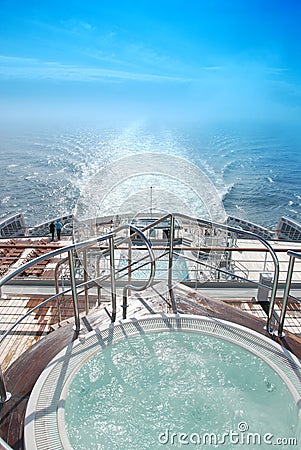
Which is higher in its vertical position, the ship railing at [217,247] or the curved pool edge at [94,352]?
the ship railing at [217,247]

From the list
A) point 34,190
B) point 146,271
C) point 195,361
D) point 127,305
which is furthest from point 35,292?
point 34,190

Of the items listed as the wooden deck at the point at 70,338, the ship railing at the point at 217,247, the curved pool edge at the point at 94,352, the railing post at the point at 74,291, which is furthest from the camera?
the ship railing at the point at 217,247

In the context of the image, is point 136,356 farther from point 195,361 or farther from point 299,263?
point 299,263

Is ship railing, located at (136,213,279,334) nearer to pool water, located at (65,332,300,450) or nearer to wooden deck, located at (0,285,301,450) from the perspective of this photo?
wooden deck, located at (0,285,301,450)

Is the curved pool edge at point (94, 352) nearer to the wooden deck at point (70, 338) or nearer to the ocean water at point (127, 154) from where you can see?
the wooden deck at point (70, 338)

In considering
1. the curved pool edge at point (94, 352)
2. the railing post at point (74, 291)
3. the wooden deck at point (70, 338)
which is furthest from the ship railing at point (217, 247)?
the railing post at point (74, 291)

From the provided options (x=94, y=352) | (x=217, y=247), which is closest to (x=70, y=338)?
(x=94, y=352)
